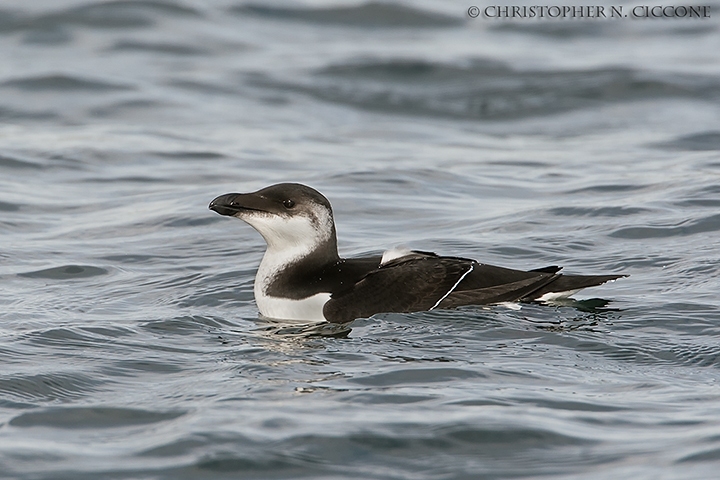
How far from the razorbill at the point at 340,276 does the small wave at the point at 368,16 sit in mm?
14085

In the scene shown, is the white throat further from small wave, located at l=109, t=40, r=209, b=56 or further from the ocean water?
small wave, located at l=109, t=40, r=209, b=56

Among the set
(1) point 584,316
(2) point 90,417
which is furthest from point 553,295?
(2) point 90,417

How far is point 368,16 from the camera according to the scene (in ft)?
70.7

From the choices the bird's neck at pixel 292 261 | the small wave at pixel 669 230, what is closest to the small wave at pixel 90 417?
the bird's neck at pixel 292 261

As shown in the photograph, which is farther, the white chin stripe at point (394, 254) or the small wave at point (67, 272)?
the small wave at point (67, 272)

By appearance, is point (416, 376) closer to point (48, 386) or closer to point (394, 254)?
point (394, 254)

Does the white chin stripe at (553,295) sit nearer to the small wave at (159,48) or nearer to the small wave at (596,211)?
the small wave at (596,211)

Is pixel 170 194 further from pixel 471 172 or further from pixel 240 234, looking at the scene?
pixel 471 172

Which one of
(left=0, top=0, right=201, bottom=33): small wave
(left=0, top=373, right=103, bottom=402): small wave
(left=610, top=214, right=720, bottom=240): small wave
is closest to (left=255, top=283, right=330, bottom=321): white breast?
(left=0, top=373, right=103, bottom=402): small wave

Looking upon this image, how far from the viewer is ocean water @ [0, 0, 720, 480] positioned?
544cm

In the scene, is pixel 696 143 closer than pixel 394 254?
No

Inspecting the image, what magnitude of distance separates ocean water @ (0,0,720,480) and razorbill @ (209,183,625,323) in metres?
0.14

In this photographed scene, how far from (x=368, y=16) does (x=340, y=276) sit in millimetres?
14670

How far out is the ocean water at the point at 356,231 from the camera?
544 centimetres
